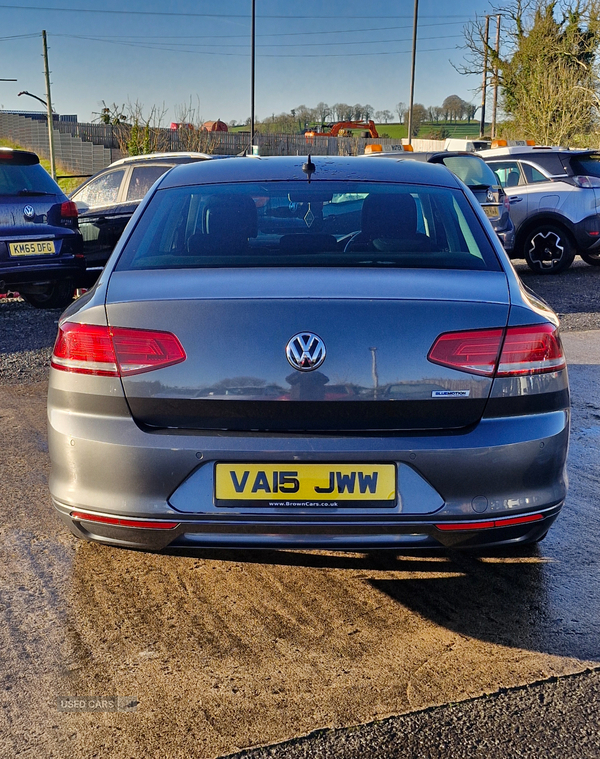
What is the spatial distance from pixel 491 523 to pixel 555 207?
37.2 ft

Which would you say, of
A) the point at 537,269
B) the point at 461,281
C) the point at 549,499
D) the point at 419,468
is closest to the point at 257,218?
the point at 461,281

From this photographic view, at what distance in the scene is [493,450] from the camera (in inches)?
104

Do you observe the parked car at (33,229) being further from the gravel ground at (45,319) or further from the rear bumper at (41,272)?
the gravel ground at (45,319)

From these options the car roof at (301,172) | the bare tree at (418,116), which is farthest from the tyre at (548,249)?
the bare tree at (418,116)

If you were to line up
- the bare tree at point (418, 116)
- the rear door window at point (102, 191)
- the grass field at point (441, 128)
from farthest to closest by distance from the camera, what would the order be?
the grass field at point (441, 128)
the bare tree at point (418, 116)
the rear door window at point (102, 191)

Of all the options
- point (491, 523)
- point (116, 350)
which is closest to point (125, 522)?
point (116, 350)

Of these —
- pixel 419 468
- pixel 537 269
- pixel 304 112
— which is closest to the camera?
pixel 419 468

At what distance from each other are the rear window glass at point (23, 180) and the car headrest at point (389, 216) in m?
6.37

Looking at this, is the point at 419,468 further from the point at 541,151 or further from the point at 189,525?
the point at 541,151

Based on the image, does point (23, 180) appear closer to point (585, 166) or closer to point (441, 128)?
point (585, 166)

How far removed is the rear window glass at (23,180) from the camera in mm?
8812

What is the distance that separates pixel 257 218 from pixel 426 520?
1.39 meters

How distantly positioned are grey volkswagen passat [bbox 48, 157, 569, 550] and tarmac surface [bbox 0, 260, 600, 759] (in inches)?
14.7

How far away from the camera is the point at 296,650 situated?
2.78 m
